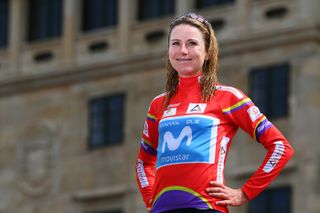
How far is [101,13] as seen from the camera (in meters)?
41.6

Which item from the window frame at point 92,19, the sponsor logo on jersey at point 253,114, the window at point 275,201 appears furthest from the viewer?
the window frame at point 92,19

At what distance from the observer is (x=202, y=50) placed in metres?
9.82

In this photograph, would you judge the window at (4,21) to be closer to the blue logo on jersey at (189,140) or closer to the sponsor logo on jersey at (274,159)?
the blue logo on jersey at (189,140)

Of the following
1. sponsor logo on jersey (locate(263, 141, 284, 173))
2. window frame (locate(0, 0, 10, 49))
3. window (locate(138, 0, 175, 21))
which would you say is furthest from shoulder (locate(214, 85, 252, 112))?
window frame (locate(0, 0, 10, 49))

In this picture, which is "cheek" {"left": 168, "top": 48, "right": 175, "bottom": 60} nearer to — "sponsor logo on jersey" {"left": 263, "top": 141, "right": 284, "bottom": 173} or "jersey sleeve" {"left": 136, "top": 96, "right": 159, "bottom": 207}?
"jersey sleeve" {"left": 136, "top": 96, "right": 159, "bottom": 207}

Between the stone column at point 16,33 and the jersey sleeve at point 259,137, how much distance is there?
109 ft

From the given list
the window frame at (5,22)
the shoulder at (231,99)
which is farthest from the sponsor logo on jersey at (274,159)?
the window frame at (5,22)

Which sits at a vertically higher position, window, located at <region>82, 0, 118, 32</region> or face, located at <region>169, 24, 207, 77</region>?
window, located at <region>82, 0, 118, 32</region>

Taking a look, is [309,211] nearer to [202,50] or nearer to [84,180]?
[84,180]

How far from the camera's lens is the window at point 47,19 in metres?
42.7

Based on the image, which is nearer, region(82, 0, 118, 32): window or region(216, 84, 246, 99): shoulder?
region(216, 84, 246, 99): shoulder

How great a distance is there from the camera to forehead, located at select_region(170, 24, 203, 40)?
32.0 ft

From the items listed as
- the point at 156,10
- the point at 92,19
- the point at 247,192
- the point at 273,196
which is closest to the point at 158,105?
the point at 247,192

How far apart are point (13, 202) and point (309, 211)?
973 centimetres
